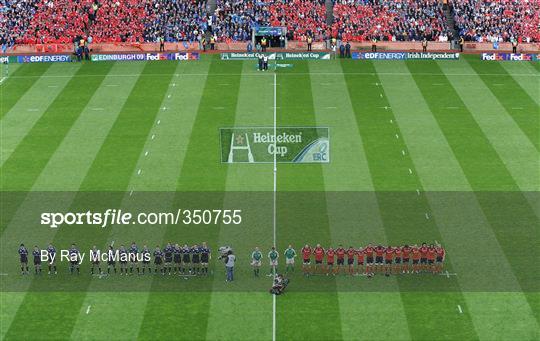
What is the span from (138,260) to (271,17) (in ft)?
152

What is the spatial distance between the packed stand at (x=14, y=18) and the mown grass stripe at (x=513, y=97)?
36.6 meters

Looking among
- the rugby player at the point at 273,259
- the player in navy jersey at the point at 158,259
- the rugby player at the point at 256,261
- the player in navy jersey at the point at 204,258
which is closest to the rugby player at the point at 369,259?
the rugby player at the point at 273,259

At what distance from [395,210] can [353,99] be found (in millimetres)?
20820

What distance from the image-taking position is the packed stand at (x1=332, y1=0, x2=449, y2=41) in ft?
301

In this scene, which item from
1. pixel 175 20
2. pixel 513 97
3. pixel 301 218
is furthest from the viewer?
pixel 175 20

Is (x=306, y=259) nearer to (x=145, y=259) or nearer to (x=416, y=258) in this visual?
(x=416, y=258)

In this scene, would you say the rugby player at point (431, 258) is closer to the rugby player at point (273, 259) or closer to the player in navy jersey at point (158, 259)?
the rugby player at point (273, 259)

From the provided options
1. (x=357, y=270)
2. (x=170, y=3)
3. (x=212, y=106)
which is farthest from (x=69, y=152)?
(x=170, y=3)

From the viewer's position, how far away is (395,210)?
57.9 meters

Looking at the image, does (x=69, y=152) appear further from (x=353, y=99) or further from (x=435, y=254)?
(x=435, y=254)

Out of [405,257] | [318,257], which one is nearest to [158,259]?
[318,257]

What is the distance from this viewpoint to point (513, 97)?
78.1 metres

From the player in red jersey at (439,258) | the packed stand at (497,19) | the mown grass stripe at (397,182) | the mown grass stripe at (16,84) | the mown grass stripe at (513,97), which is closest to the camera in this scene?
the mown grass stripe at (397,182)

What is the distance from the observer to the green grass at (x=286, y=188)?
154 ft
